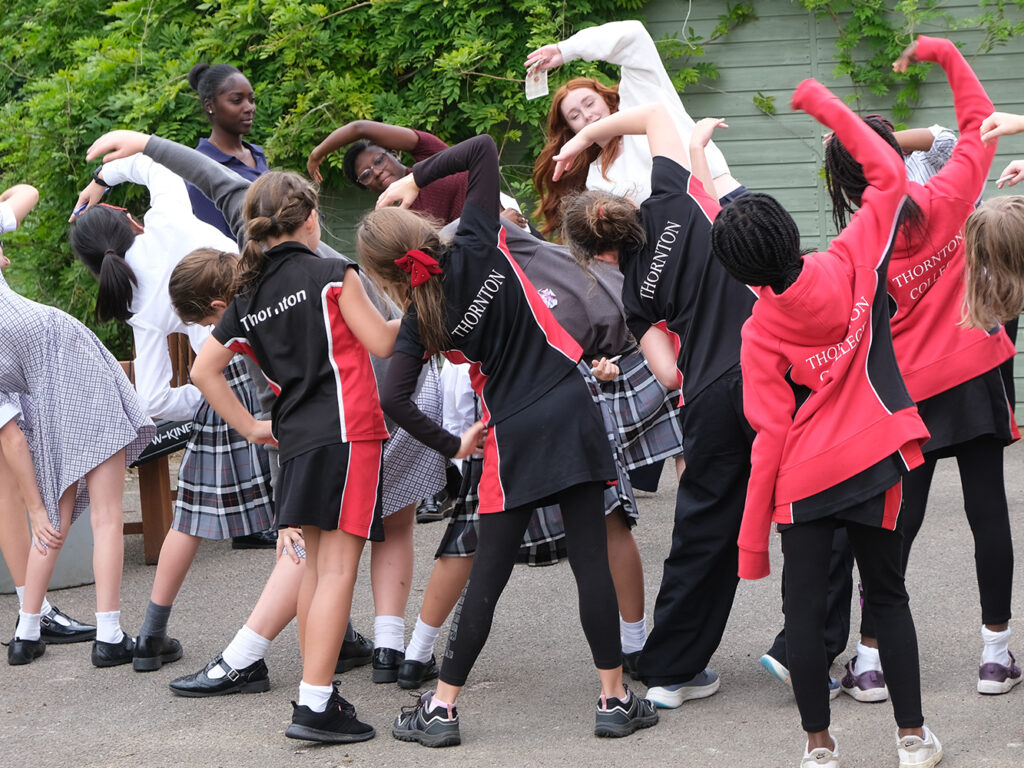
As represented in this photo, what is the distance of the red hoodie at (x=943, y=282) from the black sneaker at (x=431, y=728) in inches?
63.9

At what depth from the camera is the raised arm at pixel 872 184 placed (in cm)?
296

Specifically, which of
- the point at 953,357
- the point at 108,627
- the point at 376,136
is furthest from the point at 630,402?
the point at 108,627

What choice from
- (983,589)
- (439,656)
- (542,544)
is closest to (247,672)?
(439,656)

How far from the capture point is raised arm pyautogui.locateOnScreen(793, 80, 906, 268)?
9.70 ft

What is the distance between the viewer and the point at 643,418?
169 inches

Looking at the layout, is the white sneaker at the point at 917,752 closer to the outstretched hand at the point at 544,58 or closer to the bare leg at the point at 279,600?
the bare leg at the point at 279,600

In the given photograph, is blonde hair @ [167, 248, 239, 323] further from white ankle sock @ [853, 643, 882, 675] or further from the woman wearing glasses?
white ankle sock @ [853, 643, 882, 675]

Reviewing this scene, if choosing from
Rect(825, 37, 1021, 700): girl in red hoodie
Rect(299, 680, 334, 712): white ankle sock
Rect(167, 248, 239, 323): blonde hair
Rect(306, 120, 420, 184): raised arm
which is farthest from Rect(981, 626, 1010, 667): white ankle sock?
Rect(306, 120, 420, 184): raised arm

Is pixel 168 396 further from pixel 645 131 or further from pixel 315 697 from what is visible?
pixel 645 131

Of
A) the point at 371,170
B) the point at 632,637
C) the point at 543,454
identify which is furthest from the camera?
the point at 371,170

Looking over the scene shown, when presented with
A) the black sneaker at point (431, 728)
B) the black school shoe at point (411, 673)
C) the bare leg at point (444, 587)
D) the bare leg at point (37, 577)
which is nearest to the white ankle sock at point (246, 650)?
the black school shoe at point (411, 673)

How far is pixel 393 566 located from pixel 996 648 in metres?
1.91

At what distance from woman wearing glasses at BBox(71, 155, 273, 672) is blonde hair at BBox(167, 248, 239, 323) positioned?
0.48 metres

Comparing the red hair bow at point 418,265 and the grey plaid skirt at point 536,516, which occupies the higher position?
the red hair bow at point 418,265
